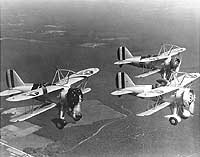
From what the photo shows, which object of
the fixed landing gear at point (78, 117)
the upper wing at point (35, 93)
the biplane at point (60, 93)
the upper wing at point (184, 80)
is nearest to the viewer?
the upper wing at point (184, 80)

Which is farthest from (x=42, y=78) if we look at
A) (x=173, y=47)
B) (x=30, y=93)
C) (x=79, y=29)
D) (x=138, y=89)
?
(x=173, y=47)

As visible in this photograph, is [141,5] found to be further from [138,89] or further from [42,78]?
[42,78]

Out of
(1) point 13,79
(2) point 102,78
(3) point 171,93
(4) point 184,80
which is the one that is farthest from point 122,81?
(1) point 13,79

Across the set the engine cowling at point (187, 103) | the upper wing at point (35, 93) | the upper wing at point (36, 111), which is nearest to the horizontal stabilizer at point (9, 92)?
the upper wing at point (35, 93)

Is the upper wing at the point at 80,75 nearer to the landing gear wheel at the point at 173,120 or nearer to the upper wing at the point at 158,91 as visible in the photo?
the upper wing at the point at 158,91

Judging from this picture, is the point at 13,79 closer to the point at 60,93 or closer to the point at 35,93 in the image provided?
the point at 35,93

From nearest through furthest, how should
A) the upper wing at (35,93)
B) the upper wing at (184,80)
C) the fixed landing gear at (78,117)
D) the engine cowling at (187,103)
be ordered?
the engine cowling at (187,103)
the upper wing at (184,80)
the upper wing at (35,93)
the fixed landing gear at (78,117)
